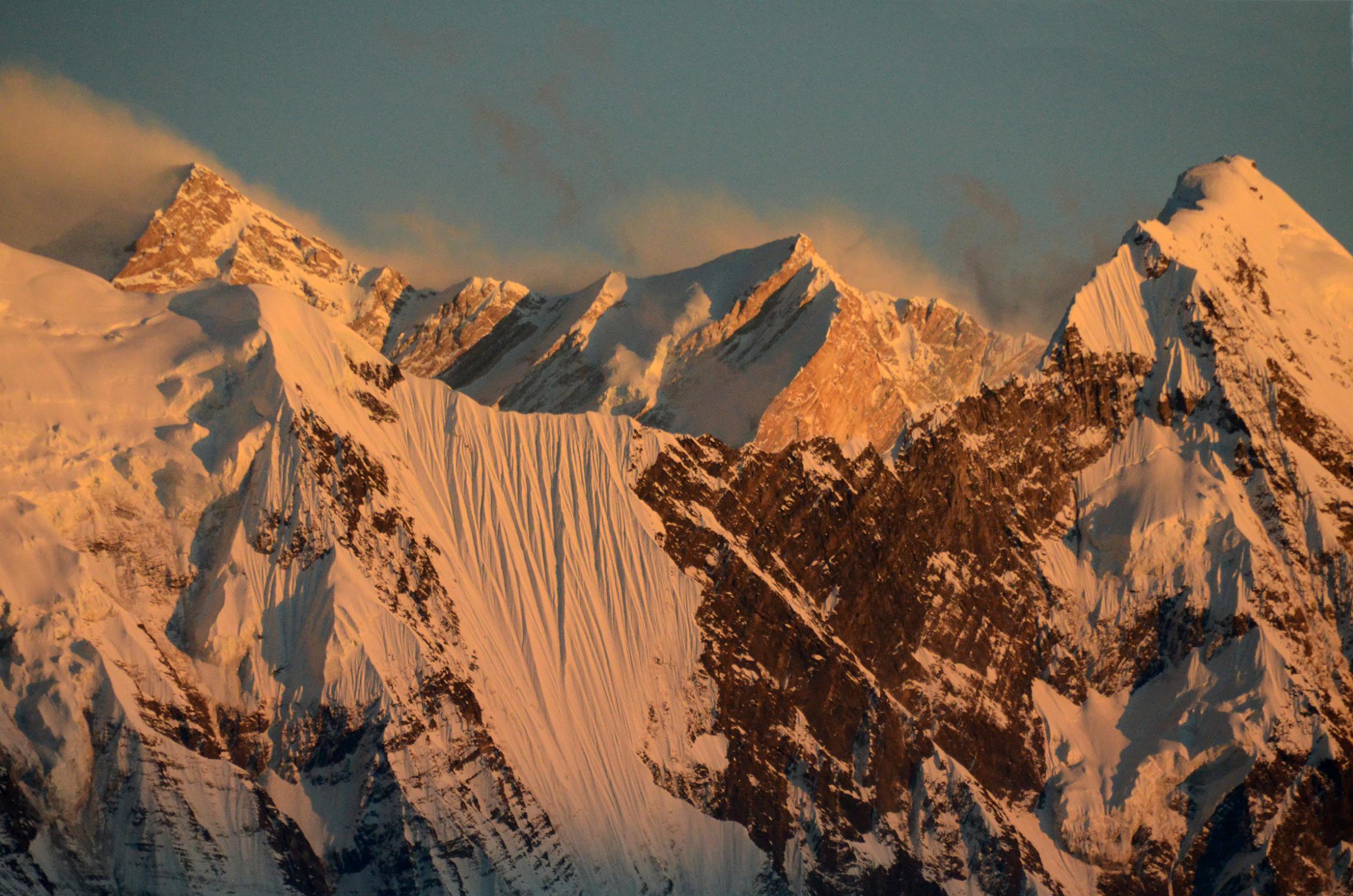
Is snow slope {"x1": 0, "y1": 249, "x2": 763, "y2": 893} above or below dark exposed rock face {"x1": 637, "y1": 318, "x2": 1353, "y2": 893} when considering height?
below

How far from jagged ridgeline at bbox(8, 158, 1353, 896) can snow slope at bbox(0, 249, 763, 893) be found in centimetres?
26

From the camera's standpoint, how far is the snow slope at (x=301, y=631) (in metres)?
148

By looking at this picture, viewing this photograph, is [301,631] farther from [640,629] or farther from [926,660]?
[926,660]

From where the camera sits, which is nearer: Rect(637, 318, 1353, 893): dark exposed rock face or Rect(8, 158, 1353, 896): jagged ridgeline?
Rect(8, 158, 1353, 896): jagged ridgeline

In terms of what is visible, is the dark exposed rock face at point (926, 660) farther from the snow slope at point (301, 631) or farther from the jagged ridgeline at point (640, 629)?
the snow slope at point (301, 631)

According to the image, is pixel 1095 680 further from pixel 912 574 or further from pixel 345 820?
pixel 345 820

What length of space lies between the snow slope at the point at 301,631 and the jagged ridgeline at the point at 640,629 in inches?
10.3

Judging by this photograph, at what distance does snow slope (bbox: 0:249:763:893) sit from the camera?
147500 mm

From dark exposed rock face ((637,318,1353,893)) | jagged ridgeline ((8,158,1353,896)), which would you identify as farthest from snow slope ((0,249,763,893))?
dark exposed rock face ((637,318,1353,893))

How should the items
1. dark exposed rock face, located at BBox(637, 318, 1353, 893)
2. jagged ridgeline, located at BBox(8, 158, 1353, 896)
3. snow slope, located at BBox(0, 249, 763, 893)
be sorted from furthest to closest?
dark exposed rock face, located at BBox(637, 318, 1353, 893)
jagged ridgeline, located at BBox(8, 158, 1353, 896)
snow slope, located at BBox(0, 249, 763, 893)

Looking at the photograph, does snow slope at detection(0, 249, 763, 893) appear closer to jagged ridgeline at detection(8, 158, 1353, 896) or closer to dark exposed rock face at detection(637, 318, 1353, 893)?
jagged ridgeline at detection(8, 158, 1353, 896)

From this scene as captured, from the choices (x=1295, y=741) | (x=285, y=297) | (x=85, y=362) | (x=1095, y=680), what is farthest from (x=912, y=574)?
(x=85, y=362)

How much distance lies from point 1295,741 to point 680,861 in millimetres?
46150

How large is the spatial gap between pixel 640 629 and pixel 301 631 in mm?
28823
